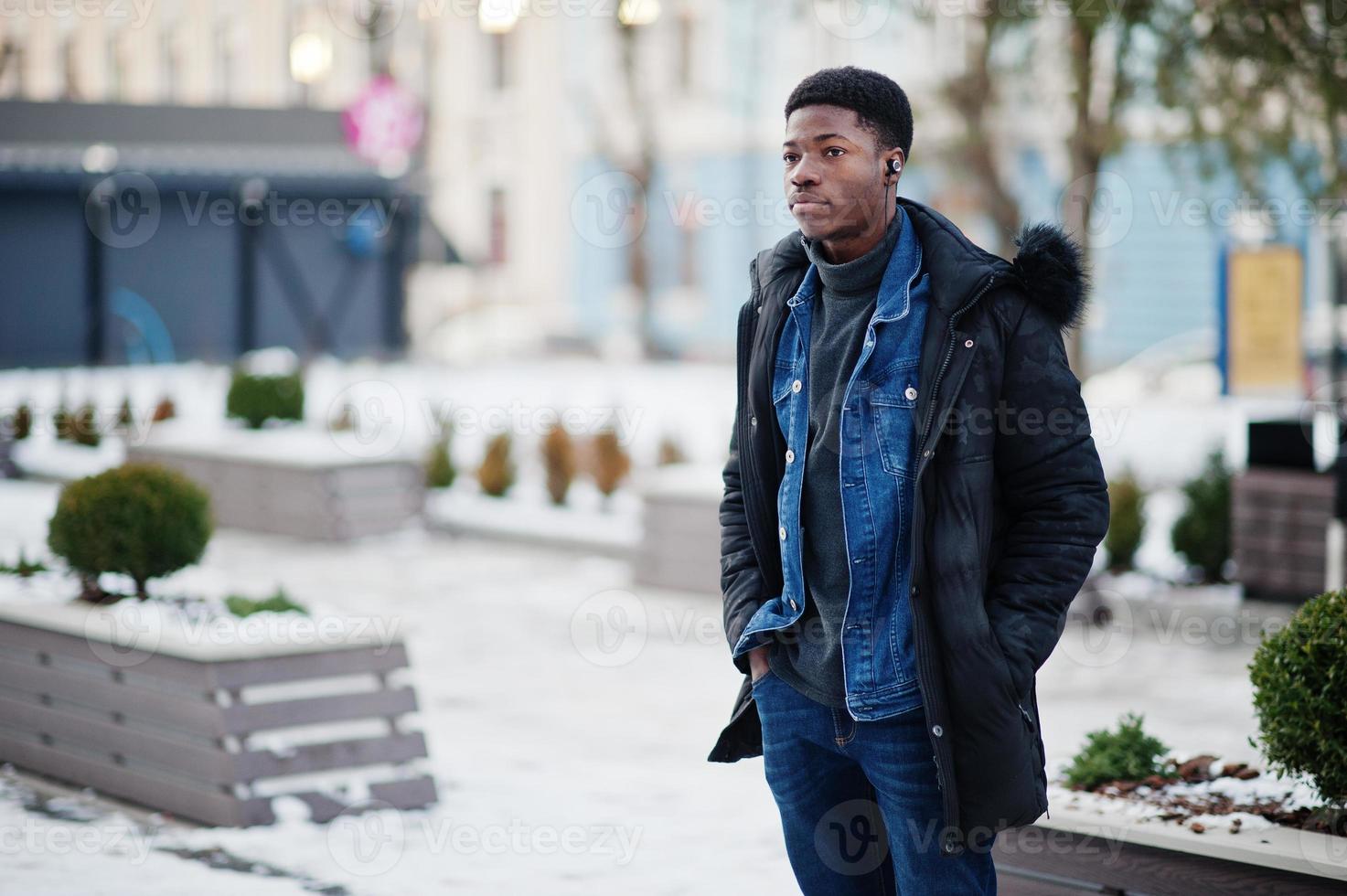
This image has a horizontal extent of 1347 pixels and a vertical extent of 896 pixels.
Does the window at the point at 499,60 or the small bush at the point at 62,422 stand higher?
the window at the point at 499,60

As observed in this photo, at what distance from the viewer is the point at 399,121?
2714 centimetres

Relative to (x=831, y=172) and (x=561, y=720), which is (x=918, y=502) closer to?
(x=831, y=172)

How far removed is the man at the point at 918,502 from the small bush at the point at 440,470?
1042 cm

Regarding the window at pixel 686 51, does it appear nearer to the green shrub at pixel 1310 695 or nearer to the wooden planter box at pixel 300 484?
the wooden planter box at pixel 300 484

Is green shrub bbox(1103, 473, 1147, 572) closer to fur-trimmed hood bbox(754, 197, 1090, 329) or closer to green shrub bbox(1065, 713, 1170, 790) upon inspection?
green shrub bbox(1065, 713, 1170, 790)

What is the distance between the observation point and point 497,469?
1340cm

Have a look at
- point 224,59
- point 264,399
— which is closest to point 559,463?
point 264,399

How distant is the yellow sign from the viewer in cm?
1155

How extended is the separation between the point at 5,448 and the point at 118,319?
1072 cm

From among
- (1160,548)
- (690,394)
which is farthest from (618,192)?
(1160,548)

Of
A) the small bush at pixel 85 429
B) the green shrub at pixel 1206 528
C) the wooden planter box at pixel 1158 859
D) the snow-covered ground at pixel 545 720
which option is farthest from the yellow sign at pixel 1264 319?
the small bush at pixel 85 429

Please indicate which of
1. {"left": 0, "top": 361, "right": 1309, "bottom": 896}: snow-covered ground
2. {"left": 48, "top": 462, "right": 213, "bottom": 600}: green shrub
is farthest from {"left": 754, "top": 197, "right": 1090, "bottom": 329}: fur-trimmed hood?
{"left": 48, "top": 462, "right": 213, "bottom": 600}: green shrub

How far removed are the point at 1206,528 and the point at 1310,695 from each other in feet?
20.2

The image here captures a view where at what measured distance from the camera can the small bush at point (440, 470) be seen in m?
13.4
